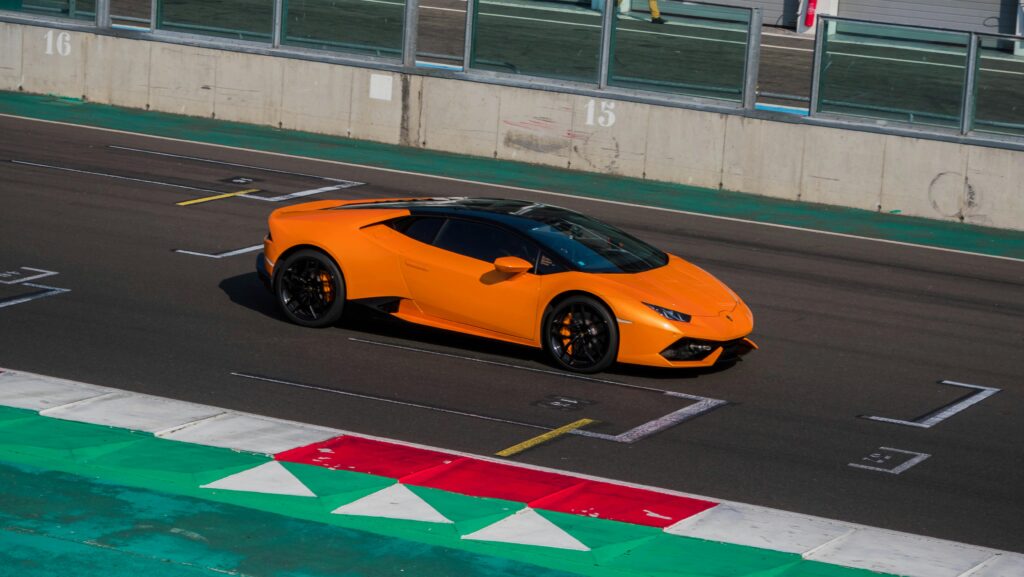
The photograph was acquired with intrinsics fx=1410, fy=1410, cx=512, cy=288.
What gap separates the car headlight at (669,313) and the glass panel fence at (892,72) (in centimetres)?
1174

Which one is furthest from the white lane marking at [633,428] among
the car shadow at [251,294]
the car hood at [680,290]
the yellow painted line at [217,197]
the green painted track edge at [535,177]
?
the green painted track edge at [535,177]

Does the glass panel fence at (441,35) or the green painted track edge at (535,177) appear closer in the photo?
the green painted track edge at (535,177)

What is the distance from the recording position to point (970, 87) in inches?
892

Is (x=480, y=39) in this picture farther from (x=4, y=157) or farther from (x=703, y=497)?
(x=703, y=497)

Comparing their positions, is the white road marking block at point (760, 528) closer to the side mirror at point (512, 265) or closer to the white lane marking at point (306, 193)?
the side mirror at point (512, 265)

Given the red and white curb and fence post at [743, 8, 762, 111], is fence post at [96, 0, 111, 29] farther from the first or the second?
the red and white curb

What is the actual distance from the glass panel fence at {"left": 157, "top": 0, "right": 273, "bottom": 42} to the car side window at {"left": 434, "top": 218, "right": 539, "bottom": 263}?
15.0 m

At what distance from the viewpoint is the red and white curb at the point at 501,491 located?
8891 mm

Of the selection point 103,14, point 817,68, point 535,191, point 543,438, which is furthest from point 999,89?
point 103,14

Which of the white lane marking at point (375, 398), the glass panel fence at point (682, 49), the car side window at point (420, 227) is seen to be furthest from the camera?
the glass panel fence at point (682, 49)

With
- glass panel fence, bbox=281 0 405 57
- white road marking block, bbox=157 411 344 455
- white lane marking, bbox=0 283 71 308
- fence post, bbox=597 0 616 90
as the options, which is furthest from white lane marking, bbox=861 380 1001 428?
glass panel fence, bbox=281 0 405 57

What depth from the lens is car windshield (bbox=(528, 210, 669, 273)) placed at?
42.8ft

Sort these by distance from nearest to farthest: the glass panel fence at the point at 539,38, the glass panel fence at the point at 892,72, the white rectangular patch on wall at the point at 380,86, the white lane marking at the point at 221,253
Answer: the white lane marking at the point at 221,253
the glass panel fence at the point at 892,72
the glass panel fence at the point at 539,38
the white rectangular patch on wall at the point at 380,86

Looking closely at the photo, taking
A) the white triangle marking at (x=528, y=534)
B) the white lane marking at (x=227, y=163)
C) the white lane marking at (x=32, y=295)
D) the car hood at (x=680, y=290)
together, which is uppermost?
the white lane marking at (x=227, y=163)
